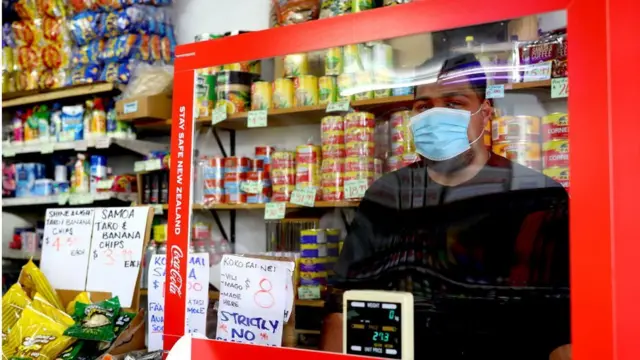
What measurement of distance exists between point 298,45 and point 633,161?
0.82 m

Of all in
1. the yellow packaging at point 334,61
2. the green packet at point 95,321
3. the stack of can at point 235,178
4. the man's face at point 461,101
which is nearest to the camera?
the man's face at point 461,101

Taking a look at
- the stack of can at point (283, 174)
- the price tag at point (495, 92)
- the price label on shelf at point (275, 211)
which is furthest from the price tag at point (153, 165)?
the price tag at point (495, 92)

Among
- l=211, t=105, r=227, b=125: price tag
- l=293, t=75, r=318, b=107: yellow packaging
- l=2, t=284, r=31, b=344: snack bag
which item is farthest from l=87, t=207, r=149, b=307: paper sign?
l=293, t=75, r=318, b=107: yellow packaging

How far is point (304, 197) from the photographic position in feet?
6.40

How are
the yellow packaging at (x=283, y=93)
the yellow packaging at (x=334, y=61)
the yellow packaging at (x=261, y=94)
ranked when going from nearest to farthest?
the yellow packaging at (x=334, y=61) → the yellow packaging at (x=283, y=93) → the yellow packaging at (x=261, y=94)

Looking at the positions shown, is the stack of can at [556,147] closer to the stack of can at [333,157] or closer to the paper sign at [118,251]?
the stack of can at [333,157]

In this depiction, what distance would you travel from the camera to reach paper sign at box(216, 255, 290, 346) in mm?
1670

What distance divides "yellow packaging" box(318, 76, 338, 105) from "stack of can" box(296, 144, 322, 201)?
22 cm

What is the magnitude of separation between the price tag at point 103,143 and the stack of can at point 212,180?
1860mm

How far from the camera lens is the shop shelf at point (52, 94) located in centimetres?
398

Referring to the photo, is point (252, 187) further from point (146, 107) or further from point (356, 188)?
point (146, 107)

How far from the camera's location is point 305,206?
190 cm

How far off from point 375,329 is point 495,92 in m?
0.59

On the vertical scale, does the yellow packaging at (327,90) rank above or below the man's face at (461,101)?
above
